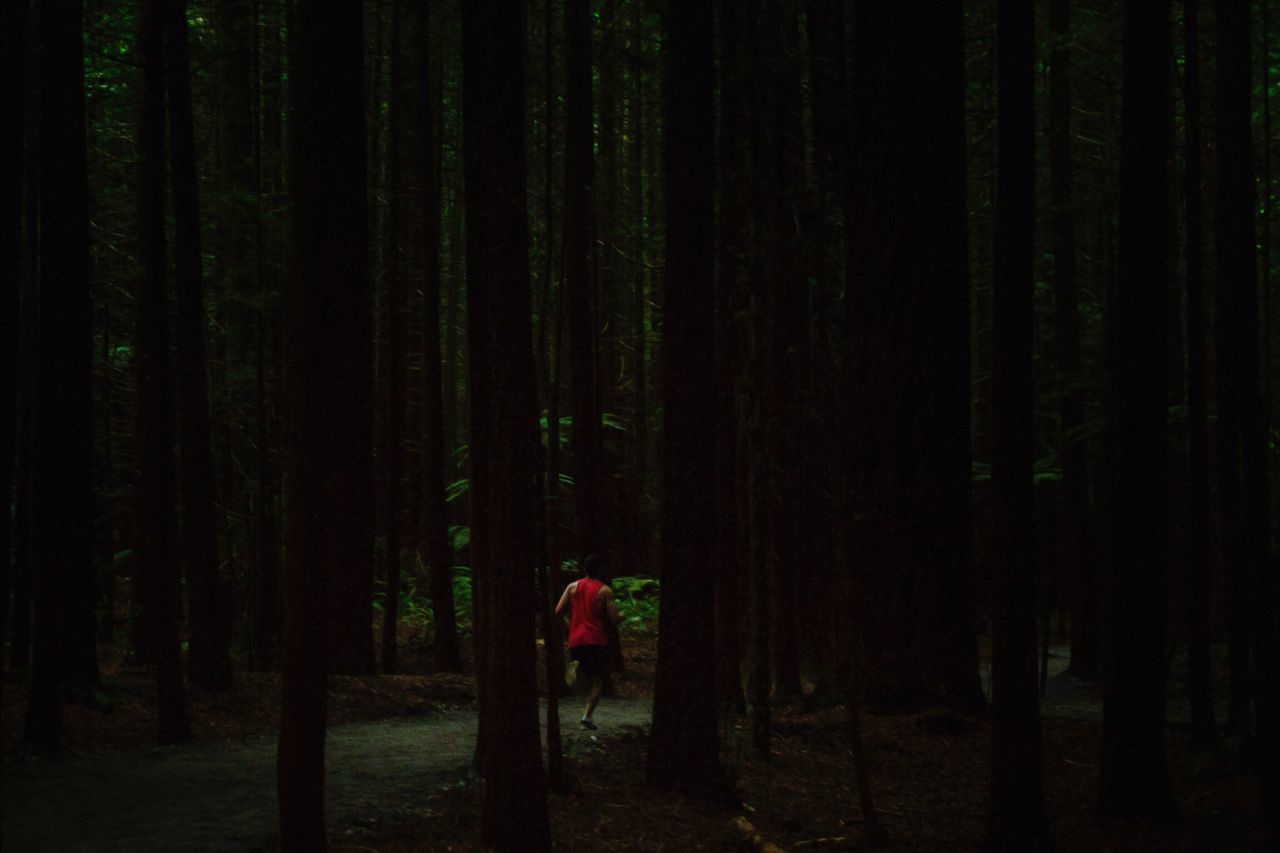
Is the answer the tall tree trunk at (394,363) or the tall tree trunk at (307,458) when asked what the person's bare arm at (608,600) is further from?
the tall tree trunk at (307,458)

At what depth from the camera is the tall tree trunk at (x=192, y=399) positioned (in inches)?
511

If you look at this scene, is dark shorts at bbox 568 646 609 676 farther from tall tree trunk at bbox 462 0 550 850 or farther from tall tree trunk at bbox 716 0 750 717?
tall tree trunk at bbox 462 0 550 850

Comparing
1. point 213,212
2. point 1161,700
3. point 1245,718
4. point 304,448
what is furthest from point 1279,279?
point 304,448

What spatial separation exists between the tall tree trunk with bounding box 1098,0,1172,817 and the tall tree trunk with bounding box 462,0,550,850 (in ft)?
16.8

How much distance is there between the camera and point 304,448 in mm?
7297

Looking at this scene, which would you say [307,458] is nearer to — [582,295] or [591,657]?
[591,657]

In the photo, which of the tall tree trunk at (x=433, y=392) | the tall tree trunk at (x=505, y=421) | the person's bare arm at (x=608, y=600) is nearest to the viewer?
the tall tree trunk at (x=505, y=421)

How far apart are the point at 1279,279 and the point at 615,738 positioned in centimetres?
1662

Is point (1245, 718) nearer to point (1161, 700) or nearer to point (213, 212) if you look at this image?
point (1161, 700)

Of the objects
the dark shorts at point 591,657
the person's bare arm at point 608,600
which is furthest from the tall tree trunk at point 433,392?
the person's bare arm at point 608,600

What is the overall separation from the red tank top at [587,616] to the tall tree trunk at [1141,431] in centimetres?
632

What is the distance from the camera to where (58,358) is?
11.2 meters

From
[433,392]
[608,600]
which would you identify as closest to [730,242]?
[608,600]

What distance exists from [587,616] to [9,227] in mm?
7585
